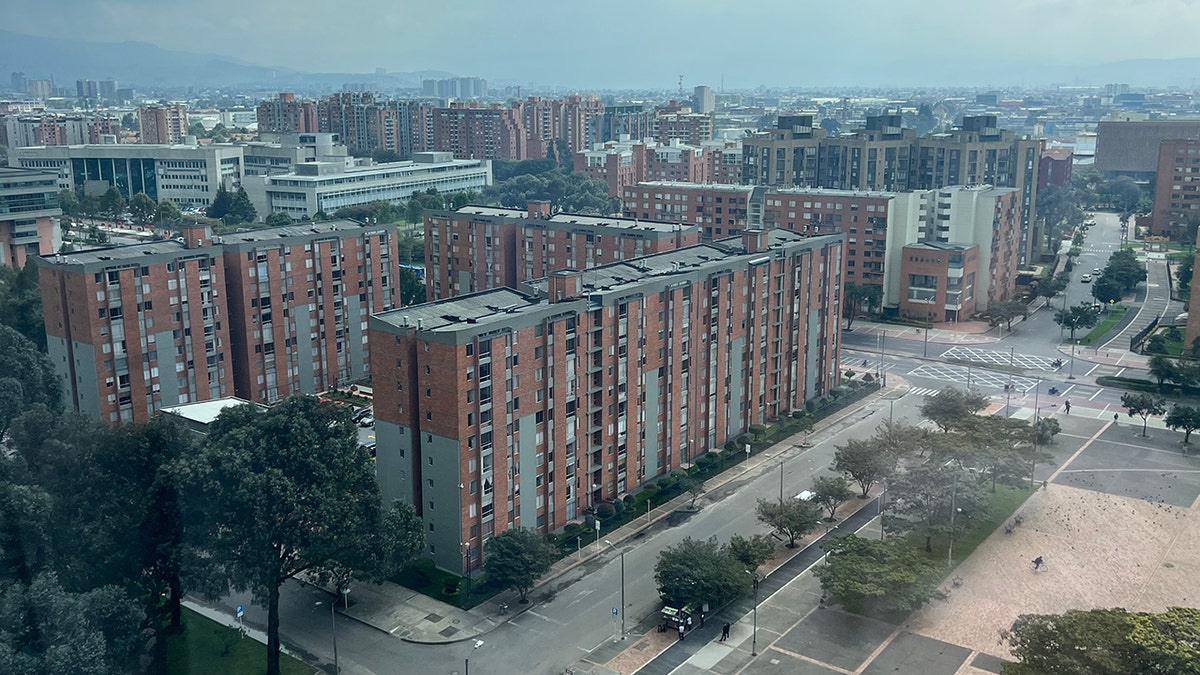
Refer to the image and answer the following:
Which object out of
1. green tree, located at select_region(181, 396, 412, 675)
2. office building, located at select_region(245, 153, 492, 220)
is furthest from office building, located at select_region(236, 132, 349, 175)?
green tree, located at select_region(181, 396, 412, 675)

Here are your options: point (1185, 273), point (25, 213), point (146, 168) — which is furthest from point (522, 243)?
point (146, 168)

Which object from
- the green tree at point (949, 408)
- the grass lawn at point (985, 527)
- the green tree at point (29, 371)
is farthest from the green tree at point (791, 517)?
the green tree at point (29, 371)

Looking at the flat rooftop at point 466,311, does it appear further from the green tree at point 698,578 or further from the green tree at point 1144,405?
the green tree at point 1144,405

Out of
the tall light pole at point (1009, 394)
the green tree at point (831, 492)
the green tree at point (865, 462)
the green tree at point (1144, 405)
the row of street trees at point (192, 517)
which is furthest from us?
the tall light pole at point (1009, 394)

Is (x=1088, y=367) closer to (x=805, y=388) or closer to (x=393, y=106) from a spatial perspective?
(x=805, y=388)

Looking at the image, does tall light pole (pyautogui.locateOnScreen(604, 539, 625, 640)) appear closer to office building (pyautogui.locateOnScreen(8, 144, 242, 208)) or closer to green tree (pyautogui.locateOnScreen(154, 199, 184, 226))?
green tree (pyautogui.locateOnScreen(154, 199, 184, 226))

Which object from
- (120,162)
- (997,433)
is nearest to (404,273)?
(997,433)
